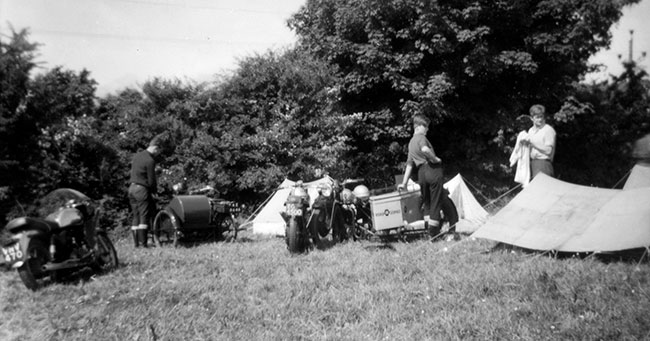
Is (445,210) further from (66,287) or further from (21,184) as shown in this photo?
(21,184)

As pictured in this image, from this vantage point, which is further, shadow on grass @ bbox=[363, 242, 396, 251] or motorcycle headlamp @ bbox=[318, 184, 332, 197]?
motorcycle headlamp @ bbox=[318, 184, 332, 197]

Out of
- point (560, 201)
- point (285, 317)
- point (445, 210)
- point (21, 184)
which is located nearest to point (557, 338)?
point (285, 317)

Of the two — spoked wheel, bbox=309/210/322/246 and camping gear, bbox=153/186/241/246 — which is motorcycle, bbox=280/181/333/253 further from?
camping gear, bbox=153/186/241/246

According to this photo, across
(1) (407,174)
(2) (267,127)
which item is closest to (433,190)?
(1) (407,174)

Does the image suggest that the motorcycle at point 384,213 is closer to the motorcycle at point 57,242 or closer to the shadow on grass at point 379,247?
the shadow on grass at point 379,247

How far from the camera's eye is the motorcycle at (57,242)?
423 cm

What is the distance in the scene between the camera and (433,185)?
596 cm

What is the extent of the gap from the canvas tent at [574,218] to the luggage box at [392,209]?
144cm

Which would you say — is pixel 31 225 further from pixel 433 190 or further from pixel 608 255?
pixel 608 255

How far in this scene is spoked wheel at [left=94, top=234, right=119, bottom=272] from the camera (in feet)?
16.7

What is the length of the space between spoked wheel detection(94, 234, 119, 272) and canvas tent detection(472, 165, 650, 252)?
4.38 meters

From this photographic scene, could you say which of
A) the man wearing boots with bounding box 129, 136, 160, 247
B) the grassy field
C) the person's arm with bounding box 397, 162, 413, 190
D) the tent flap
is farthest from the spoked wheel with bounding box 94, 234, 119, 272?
the tent flap

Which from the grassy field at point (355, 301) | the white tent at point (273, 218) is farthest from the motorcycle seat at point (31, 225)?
the white tent at point (273, 218)

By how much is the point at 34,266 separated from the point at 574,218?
18.6 ft
